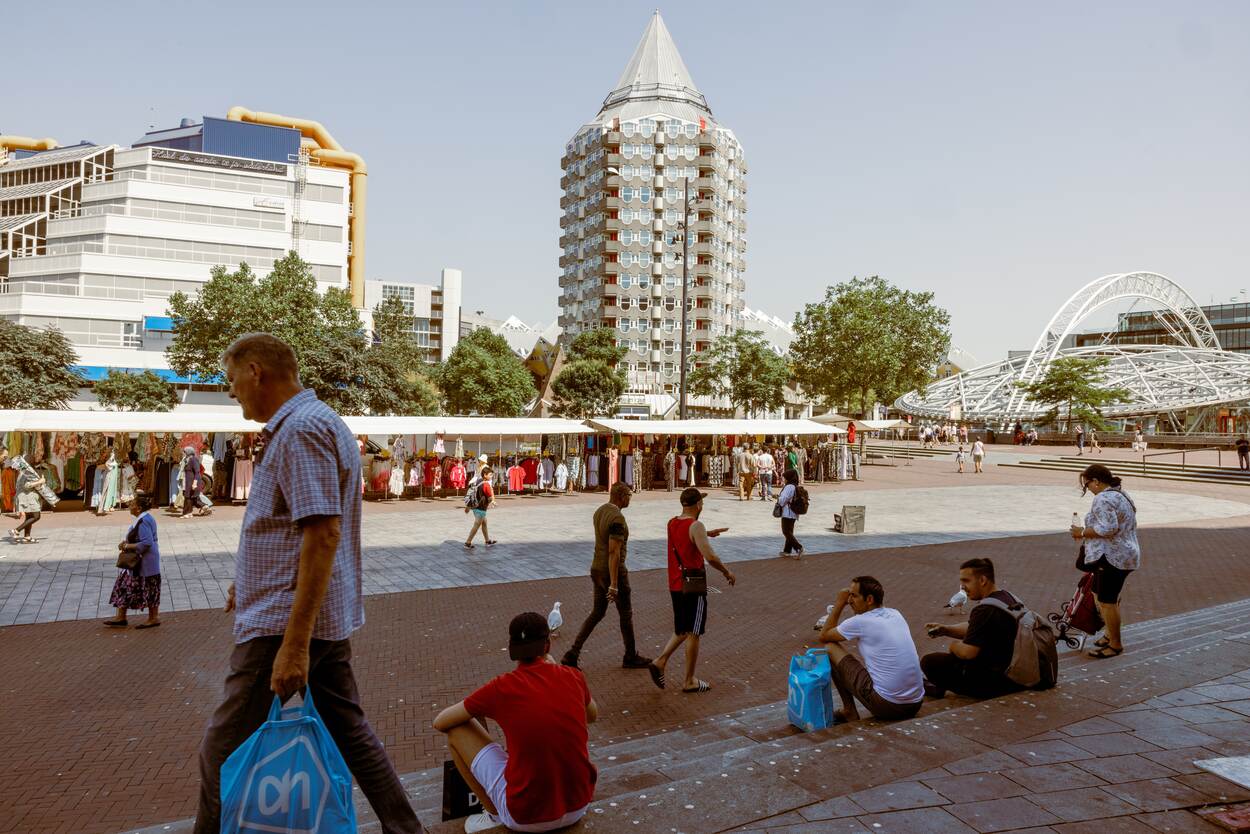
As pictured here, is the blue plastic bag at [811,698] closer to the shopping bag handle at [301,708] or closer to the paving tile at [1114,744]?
the paving tile at [1114,744]

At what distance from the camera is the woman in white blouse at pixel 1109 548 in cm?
705

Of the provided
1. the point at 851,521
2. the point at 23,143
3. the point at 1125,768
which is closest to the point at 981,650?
the point at 1125,768

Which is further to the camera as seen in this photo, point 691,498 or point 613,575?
point 613,575

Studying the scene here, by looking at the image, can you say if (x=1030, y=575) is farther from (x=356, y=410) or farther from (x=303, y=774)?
(x=356, y=410)

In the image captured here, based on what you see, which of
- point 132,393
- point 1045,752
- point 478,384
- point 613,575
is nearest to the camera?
point 1045,752

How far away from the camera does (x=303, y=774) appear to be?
8.86 feet

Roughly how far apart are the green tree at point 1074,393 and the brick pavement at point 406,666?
47.2 meters

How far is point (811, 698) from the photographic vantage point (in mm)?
5344

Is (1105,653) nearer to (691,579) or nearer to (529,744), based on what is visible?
(691,579)

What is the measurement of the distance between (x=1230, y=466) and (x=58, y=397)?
5367cm

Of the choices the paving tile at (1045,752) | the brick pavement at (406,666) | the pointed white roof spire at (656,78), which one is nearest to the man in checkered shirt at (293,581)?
the brick pavement at (406,666)

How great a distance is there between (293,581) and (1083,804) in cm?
354

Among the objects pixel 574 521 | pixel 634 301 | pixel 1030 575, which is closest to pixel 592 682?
pixel 1030 575

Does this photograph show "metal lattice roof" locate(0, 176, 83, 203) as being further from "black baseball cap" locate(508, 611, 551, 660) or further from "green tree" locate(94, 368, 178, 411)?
"black baseball cap" locate(508, 611, 551, 660)
